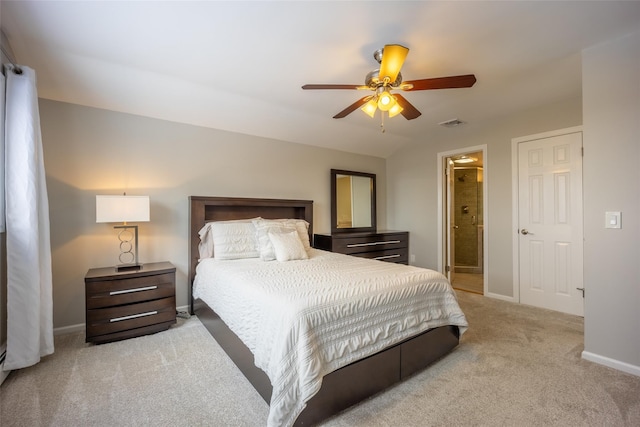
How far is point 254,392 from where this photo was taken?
5.95 ft

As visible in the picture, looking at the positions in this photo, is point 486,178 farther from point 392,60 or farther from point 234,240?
point 234,240

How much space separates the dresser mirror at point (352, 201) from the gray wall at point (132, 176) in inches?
35.1

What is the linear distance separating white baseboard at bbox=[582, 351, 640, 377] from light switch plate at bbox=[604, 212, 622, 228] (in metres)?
0.99

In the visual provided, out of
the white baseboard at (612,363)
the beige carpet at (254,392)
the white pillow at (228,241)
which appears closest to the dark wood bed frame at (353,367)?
the beige carpet at (254,392)

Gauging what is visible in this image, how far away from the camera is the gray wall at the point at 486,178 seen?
3.50 metres

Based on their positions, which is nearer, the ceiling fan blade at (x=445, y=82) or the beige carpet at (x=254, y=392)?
the beige carpet at (x=254, y=392)

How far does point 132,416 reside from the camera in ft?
5.24

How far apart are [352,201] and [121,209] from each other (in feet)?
10.6

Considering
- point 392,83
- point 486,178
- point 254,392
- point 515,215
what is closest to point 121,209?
point 254,392

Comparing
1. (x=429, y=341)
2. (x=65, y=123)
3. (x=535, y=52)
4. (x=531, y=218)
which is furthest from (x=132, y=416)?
(x=531, y=218)

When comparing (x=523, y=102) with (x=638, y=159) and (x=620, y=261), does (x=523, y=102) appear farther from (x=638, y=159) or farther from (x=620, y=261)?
(x=620, y=261)

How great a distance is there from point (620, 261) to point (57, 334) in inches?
187

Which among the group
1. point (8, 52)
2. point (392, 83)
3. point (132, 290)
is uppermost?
point (8, 52)

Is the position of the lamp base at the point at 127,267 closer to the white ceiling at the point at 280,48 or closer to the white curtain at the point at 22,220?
the white curtain at the point at 22,220
